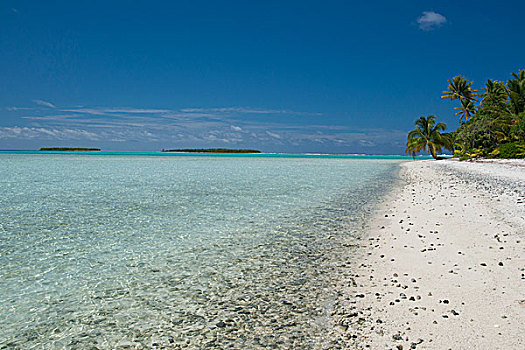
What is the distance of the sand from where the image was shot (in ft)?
11.0

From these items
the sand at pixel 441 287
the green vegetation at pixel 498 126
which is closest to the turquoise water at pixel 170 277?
the sand at pixel 441 287

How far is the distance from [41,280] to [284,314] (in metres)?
3.87

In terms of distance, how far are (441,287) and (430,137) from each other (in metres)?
72.5

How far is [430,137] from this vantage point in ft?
226

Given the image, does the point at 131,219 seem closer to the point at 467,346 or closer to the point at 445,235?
the point at 445,235

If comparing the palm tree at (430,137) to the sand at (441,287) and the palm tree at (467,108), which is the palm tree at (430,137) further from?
the sand at (441,287)

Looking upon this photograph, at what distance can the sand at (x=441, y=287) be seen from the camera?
3.35 meters

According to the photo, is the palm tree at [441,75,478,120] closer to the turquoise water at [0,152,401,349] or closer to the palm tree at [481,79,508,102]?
the palm tree at [481,79,508,102]

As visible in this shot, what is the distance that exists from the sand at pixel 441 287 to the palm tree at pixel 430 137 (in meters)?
66.1

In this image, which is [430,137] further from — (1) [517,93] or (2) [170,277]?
(2) [170,277]

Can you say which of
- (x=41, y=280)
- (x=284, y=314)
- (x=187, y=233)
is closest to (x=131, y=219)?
(x=187, y=233)

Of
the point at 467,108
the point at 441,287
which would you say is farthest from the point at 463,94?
the point at 441,287

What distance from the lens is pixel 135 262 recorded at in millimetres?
6082

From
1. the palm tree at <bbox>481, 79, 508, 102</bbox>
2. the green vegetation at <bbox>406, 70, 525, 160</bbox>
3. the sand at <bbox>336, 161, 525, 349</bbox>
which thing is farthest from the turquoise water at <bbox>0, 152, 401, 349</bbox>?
the palm tree at <bbox>481, 79, 508, 102</bbox>
